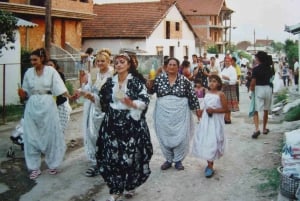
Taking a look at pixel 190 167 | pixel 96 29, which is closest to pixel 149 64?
pixel 96 29

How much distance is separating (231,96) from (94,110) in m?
6.59

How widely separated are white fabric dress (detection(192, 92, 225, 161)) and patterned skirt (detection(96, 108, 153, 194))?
1412mm

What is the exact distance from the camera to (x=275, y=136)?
1006 cm

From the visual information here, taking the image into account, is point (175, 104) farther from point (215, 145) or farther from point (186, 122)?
point (215, 145)

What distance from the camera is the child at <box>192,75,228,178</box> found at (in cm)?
701

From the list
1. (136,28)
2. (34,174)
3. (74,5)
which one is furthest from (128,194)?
(136,28)

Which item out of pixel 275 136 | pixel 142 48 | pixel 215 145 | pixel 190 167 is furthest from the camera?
pixel 142 48

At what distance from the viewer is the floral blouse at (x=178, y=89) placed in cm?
717

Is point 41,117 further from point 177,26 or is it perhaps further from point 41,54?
point 177,26

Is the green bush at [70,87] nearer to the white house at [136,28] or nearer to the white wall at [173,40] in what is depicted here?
the white house at [136,28]

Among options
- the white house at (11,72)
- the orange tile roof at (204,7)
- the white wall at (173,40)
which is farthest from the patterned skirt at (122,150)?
the orange tile roof at (204,7)

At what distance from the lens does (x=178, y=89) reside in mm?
7168

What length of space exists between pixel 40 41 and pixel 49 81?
811 inches

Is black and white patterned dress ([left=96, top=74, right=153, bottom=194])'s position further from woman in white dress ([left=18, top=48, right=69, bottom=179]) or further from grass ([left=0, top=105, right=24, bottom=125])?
grass ([left=0, top=105, right=24, bottom=125])
